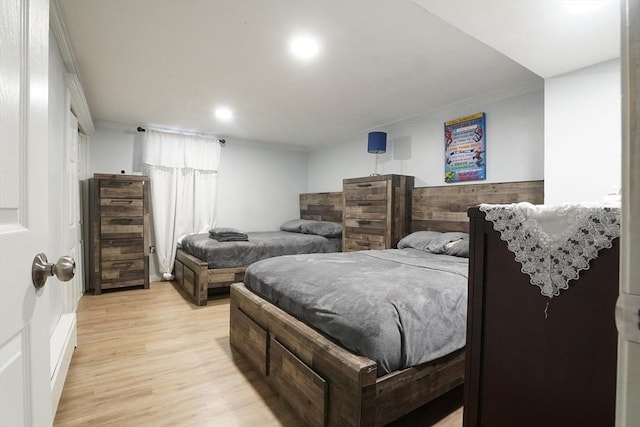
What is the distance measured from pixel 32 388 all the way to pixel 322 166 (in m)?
4.97

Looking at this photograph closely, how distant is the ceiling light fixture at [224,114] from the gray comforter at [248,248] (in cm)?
155

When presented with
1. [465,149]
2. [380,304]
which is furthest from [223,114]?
[380,304]

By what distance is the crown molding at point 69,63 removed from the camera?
5.70 feet

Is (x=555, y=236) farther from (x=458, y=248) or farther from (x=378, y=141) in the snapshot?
(x=378, y=141)

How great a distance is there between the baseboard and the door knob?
4.17ft

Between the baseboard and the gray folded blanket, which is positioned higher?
the gray folded blanket

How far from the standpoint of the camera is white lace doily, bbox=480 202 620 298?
0.76m

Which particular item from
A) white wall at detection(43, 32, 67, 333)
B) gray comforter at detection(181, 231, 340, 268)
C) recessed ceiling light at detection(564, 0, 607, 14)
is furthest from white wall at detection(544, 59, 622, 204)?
white wall at detection(43, 32, 67, 333)

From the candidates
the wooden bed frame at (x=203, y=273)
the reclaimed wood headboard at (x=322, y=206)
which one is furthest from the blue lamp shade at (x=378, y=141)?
the wooden bed frame at (x=203, y=273)

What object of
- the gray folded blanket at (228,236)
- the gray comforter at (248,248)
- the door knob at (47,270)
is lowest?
the gray comforter at (248,248)

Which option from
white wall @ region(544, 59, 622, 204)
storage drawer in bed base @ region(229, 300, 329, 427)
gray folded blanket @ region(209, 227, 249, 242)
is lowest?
storage drawer in bed base @ region(229, 300, 329, 427)

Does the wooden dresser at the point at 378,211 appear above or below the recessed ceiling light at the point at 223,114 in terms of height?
below

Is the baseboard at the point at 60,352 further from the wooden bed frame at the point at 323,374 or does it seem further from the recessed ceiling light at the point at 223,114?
the recessed ceiling light at the point at 223,114

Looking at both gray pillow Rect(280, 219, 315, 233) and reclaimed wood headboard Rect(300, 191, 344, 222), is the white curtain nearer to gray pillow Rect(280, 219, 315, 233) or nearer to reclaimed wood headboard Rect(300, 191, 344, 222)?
gray pillow Rect(280, 219, 315, 233)
